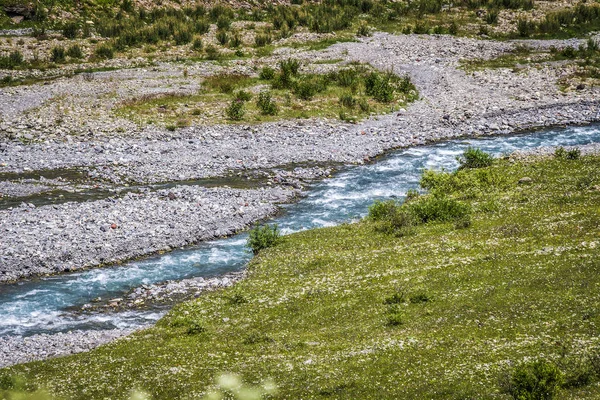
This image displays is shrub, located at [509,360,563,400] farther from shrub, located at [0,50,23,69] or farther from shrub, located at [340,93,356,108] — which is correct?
shrub, located at [0,50,23,69]

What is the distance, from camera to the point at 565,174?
108ft

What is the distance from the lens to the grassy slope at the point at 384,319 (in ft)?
56.3

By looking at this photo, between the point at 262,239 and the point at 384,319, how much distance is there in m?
10.2

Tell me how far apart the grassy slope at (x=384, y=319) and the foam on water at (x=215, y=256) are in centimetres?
246

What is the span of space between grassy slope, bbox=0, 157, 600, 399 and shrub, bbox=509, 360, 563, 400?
2.07ft

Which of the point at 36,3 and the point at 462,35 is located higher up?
the point at 36,3

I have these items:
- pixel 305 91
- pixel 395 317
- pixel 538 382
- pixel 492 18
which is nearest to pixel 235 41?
pixel 305 91

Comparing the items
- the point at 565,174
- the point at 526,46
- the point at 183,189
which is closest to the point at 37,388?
the point at 183,189

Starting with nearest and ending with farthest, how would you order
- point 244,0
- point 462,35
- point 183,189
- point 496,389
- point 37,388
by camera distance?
point 496,389 → point 37,388 → point 183,189 → point 462,35 → point 244,0

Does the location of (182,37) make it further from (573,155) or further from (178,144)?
(573,155)

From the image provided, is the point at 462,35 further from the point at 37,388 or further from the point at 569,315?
the point at 37,388

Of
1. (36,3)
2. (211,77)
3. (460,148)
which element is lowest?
(460,148)

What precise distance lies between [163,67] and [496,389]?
48868mm

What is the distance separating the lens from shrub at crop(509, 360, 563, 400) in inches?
573
